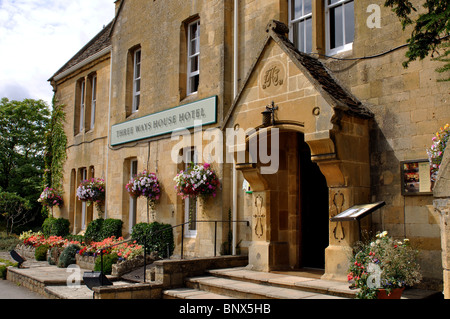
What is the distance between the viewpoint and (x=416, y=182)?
785 centimetres

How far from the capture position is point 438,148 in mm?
7016

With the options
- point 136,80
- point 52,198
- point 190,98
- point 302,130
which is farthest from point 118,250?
point 52,198

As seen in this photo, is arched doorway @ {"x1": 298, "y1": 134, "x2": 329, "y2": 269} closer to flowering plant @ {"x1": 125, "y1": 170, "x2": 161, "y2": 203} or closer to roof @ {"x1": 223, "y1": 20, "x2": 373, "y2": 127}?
roof @ {"x1": 223, "y1": 20, "x2": 373, "y2": 127}

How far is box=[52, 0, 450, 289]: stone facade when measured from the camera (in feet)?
26.3

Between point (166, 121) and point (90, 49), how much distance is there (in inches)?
359

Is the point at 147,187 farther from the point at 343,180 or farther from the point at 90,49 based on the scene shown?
the point at 90,49

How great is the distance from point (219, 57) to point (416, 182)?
659 cm

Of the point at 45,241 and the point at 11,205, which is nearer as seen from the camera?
the point at 45,241

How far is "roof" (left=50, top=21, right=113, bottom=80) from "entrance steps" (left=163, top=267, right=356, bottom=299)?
12.7 meters

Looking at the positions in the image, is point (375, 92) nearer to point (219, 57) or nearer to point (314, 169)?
point (314, 169)

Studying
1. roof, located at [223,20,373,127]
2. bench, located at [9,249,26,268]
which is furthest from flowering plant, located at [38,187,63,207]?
roof, located at [223,20,373,127]

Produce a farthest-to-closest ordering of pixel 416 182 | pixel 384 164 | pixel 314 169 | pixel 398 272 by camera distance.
→ pixel 314 169
pixel 384 164
pixel 416 182
pixel 398 272

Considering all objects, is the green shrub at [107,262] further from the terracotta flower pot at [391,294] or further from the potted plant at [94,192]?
the terracotta flower pot at [391,294]
